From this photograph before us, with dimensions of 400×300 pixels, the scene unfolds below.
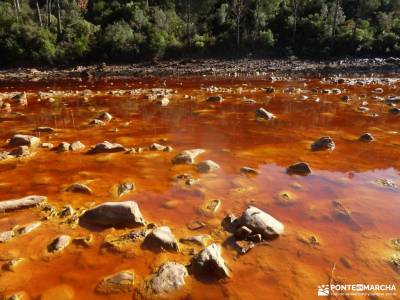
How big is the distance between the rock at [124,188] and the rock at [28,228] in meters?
1.31

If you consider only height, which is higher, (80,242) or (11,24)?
(11,24)

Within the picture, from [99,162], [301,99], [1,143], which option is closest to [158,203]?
[99,162]

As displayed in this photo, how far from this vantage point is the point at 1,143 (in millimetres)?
8930

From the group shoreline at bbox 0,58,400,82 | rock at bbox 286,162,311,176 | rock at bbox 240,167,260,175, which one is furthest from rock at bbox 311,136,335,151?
shoreline at bbox 0,58,400,82

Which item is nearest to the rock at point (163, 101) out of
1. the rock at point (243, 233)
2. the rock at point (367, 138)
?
the rock at point (367, 138)

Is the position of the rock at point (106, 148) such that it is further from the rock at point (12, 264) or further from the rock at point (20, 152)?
the rock at point (12, 264)

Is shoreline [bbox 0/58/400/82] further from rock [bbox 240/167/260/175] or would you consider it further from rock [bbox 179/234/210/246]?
rock [bbox 179/234/210/246]

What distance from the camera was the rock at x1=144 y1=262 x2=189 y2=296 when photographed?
149 inches

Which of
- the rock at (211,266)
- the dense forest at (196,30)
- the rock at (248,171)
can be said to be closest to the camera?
the rock at (211,266)

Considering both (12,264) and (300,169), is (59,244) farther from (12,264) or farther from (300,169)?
(300,169)

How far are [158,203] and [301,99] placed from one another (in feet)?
34.5

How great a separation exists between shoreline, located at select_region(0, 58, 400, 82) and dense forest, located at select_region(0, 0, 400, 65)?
8.73ft

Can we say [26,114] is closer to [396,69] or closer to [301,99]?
[301,99]

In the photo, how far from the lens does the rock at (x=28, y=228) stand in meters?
4.83
